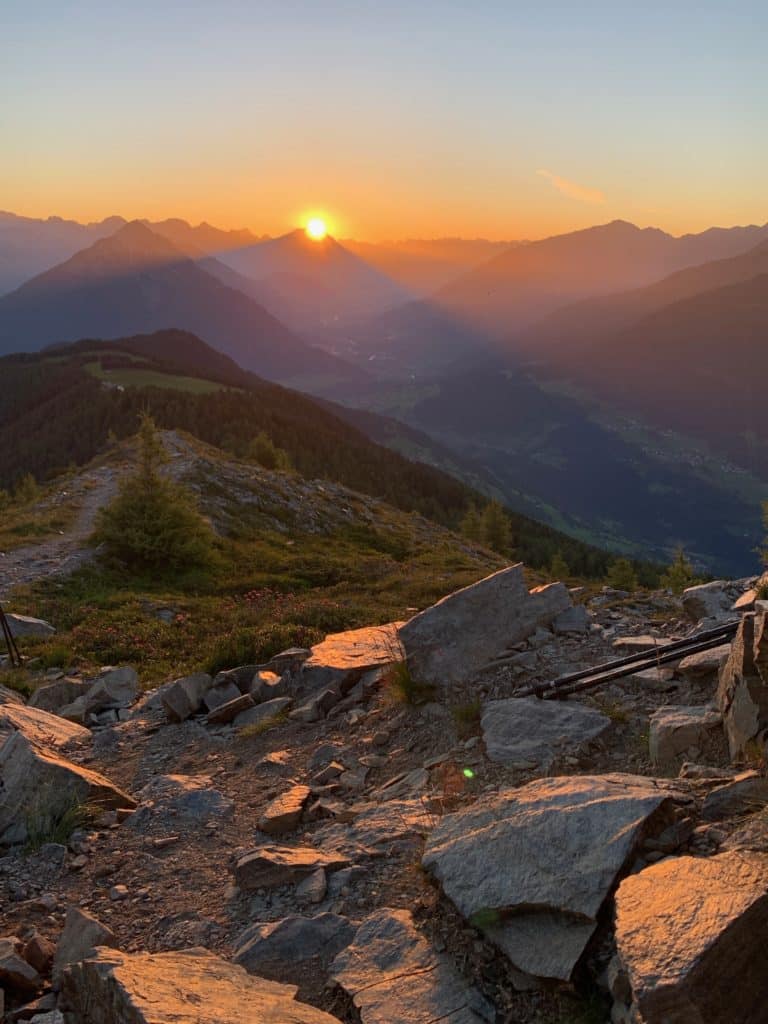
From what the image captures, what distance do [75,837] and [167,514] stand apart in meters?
19.9

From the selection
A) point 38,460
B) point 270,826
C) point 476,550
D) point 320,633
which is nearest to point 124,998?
point 270,826

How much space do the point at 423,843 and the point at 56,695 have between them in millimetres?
9272

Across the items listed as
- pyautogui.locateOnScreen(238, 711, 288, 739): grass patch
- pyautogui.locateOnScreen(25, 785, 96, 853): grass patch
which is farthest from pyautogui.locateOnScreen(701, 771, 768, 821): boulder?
pyautogui.locateOnScreen(238, 711, 288, 739): grass patch

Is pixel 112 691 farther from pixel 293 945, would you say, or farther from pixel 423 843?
pixel 293 945

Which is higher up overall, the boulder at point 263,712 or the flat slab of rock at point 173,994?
the flat slab of rock at point 173,994

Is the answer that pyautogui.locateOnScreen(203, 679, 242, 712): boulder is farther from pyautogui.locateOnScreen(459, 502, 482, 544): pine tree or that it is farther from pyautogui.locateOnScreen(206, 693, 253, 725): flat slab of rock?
pyautogui.locateOnScreen(459, 502, 482, 544): pine tree

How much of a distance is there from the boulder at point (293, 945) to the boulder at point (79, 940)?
3.20ft

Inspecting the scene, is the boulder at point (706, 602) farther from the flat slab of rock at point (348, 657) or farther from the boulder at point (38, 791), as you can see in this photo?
the boulder at point (38, 791)

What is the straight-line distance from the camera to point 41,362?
140875 mm

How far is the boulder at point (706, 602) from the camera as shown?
480 inches

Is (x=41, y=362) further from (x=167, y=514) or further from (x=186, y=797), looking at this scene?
(x=186, y=797)

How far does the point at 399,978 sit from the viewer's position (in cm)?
471

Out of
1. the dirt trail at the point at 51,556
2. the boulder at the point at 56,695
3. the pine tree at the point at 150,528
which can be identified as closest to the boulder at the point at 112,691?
the boulder at the point at 56,695

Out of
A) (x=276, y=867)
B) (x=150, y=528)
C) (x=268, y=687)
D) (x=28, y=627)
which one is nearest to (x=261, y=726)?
(x=268, y=687)
